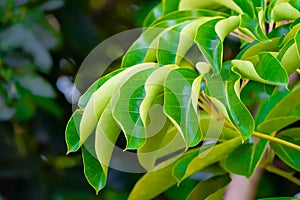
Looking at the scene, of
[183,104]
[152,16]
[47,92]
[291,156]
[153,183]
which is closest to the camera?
[183,104]

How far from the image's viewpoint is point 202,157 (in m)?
0.82

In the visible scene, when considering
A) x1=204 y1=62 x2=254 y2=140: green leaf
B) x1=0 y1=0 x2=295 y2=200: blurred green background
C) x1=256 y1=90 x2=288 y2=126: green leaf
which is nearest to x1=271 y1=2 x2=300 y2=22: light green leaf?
x1=204 y1=62 x2=254 y2=140: green leaf

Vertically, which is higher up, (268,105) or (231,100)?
(231,100)

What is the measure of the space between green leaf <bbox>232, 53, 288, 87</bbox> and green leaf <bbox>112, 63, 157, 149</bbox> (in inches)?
3.9

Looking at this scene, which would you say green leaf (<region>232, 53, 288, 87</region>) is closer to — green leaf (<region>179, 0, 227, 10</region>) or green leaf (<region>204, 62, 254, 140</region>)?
green leaf (<region>204, 62, 254, 140</region>)

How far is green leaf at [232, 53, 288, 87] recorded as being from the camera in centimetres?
61

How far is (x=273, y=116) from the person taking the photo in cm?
88

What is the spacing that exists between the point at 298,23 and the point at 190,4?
23cm

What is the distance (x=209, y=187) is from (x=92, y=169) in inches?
13.0

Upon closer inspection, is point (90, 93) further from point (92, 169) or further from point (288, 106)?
point (288, 106)

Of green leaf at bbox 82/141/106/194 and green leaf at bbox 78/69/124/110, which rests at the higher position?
green leaf at bbox 78/69/124/110

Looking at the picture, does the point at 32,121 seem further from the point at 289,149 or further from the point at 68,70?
the point at 289,149

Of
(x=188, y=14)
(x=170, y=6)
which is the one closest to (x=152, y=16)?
(x=170, y=6)

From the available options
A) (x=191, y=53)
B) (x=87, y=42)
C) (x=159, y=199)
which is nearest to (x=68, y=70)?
(x=87, y=42)
